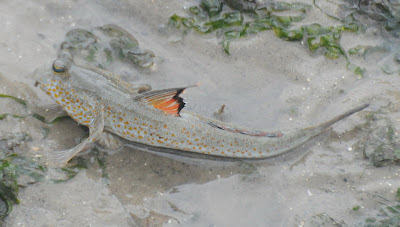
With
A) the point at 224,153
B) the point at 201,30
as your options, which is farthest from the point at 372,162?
the point at 201,30

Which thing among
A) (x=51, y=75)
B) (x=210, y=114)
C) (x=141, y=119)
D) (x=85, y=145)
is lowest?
(x=210, y=114)

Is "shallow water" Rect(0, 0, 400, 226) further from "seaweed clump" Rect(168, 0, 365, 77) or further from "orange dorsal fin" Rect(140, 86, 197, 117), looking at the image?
"orange dorsal fin" Rect(140, 86, 197, 117)

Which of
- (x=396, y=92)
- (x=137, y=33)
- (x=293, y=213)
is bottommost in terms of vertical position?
(x=293, y=213)

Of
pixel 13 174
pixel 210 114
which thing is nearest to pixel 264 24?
pixel 210 114

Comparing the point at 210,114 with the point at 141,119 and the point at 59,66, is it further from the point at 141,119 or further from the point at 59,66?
the point at 59,66

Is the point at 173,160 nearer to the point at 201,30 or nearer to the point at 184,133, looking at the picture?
the point at 184,133
